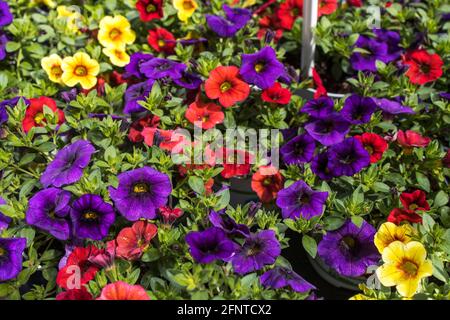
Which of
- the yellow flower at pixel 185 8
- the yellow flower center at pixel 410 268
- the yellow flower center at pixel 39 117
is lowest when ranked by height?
the yellow flower center at pixel 410 268

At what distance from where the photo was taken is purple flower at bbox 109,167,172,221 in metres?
1.50

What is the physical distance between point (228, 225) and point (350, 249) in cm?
32

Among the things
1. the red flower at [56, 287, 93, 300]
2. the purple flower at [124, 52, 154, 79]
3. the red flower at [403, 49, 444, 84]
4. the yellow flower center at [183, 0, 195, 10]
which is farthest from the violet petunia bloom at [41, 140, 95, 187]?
the red flower at [403, 49, 444, 84]

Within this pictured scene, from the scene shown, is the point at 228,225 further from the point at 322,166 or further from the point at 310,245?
the point at 322,166

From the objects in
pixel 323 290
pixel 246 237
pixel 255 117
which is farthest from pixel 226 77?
pixel 323 290

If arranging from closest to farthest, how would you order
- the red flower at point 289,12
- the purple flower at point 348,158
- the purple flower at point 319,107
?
the purple flower at point 348,158 < the purple flower at point 319,107 < the red flower at point 289,12

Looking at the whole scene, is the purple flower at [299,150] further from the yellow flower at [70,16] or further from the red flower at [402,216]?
the yellow flower at [70,16]

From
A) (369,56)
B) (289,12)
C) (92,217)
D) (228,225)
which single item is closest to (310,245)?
(228,225)

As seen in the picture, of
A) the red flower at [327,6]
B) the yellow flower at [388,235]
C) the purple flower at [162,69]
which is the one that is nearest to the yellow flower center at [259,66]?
the purple flower at [162,69]

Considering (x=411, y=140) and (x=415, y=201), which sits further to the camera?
(x=411, y=140)

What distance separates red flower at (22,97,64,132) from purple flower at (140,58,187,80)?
30 centimetres

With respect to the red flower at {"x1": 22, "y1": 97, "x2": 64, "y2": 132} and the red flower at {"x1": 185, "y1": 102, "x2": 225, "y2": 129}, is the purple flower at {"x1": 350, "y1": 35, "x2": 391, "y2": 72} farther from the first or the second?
the red flower at {"x1": 22, "y1": 97, "x2": 64, "y2": 132}

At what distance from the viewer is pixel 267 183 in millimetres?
1721

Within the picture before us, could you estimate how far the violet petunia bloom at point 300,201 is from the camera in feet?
5.08
